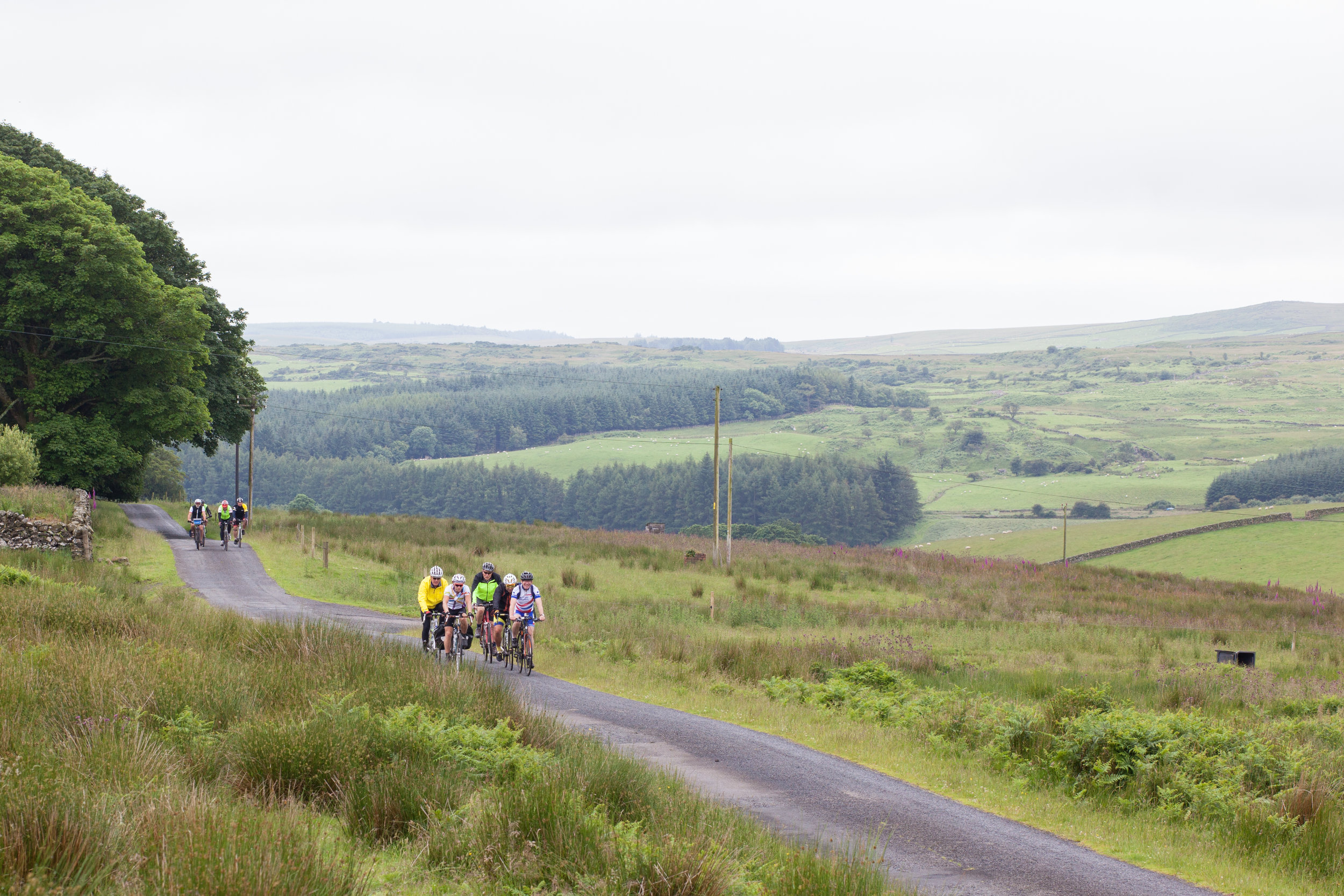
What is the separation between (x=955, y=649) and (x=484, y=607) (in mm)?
12780

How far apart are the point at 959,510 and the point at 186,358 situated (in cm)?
11974

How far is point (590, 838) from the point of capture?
6.68 m

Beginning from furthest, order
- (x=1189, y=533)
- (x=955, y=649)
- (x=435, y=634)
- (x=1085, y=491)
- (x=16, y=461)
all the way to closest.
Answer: (x=1085, y=491)
(x=1189, y=533)
(x=16, y=461)
(x=955, y=649)
(x=435, y=634)

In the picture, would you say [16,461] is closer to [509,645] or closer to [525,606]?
[509,645]

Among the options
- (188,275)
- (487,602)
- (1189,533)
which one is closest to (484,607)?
(487,602)

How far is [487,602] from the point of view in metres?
18.7

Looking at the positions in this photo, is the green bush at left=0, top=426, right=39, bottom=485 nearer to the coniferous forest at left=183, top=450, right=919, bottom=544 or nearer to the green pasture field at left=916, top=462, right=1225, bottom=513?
the coniferous forest at left=183, top=450, right=919, bottom=544

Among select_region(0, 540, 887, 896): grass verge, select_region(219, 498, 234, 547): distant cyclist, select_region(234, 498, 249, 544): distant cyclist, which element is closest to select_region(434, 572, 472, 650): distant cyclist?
select_region(0, 540, 887, 896): grass verge

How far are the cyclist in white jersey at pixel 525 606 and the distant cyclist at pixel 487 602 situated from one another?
0.65m

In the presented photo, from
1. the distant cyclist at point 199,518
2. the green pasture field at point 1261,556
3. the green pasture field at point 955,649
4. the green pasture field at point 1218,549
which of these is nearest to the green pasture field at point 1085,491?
the green pasture field at point 1218,549

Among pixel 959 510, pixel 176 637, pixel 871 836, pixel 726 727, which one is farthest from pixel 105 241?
pixel 959 510

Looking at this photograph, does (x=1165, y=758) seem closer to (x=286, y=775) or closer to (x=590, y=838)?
(x=590, y=838)

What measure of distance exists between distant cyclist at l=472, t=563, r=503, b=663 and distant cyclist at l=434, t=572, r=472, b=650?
55 cm

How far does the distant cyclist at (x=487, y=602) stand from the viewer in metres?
18.6
